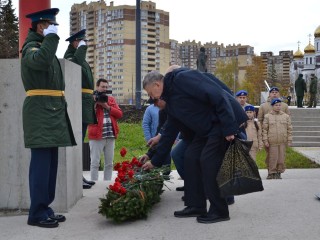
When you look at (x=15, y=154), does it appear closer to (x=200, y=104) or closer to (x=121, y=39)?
(x=200, y=104)

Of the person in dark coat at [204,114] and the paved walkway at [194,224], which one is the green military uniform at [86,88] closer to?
the paved walkway at [194,224]

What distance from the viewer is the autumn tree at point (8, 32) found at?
123ft

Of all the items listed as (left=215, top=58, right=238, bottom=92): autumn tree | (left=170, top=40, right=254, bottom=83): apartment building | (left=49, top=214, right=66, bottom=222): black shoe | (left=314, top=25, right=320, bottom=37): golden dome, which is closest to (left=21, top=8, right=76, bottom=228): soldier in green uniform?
(left=49, top=214, right=66, bottom=222): black shoe

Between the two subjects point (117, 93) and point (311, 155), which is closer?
point (311, 155)

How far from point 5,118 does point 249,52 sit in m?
127

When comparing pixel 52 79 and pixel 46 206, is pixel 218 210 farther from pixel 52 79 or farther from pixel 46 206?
pixel 52 79

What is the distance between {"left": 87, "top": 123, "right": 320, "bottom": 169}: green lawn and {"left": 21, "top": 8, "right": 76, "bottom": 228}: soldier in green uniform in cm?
533

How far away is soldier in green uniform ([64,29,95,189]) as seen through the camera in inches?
235

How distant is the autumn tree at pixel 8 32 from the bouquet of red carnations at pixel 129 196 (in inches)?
1320

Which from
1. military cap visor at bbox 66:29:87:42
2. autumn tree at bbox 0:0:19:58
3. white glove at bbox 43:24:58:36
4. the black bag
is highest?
autumn tree at bbox 0:0:19:58

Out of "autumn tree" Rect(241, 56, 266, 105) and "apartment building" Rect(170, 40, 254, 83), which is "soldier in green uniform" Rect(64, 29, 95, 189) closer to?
"autumn tree" Rect(241, 56, 266, 105)

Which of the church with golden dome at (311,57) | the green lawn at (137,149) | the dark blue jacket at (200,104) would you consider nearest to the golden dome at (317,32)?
the church with golden dome at (311,57)

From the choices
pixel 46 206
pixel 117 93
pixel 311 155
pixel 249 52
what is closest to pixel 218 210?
pixel 46 206

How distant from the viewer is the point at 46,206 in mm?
4488
